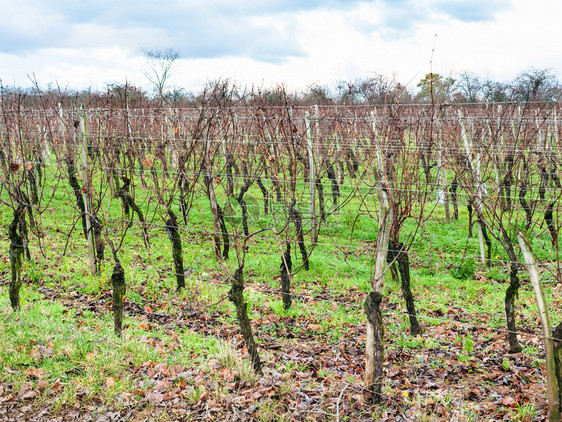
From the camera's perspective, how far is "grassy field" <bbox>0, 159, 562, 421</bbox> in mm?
3660

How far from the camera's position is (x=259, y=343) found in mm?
5363

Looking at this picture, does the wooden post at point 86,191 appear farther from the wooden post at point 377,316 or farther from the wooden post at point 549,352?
the wooden post at point 549,352

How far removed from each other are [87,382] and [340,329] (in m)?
3.07

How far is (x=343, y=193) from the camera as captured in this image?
43.0 ft

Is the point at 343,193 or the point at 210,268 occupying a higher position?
the point at 343,193

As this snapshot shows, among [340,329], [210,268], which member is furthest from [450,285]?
[210,268]

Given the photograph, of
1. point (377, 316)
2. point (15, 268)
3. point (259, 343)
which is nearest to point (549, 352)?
point (377, 316)

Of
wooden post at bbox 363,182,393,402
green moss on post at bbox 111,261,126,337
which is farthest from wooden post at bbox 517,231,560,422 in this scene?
green moss on post at bbox 111,261,126,337

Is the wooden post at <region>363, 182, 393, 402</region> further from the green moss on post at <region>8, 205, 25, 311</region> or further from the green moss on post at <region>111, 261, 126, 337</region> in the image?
the green moss on post at <region>8, 205, 25, 311</region>

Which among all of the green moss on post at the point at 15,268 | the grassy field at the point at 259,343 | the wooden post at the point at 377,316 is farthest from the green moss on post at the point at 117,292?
the wooden post at the point at 377,316

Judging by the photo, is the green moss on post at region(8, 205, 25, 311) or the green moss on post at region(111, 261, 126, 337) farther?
the green moss on post at region(8, 205, 25, 311)

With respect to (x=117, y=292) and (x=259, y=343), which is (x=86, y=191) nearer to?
(x=117, y=292)

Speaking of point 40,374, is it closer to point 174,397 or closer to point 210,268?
point 174,397

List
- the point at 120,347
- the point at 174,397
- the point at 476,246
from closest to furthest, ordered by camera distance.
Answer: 1. the point at 174,397
2. the point at 120,347
3. the point at 476,246
